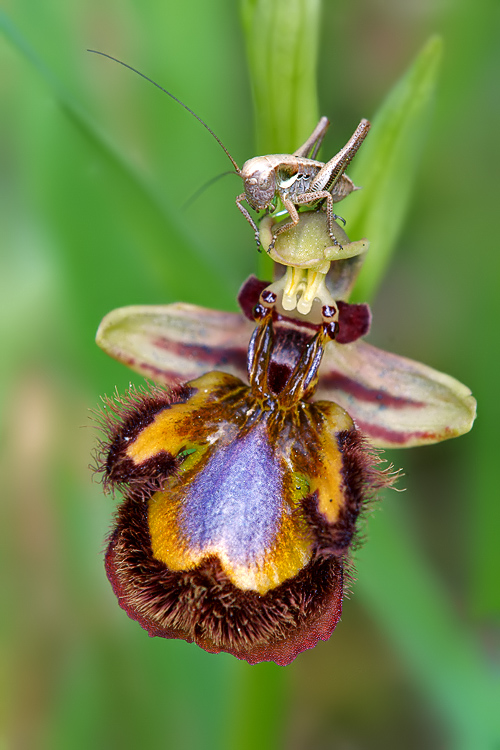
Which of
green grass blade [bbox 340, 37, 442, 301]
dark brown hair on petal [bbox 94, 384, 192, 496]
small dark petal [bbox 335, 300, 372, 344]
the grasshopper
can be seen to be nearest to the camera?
dark brown hair on petal [bbox 94, 384, 192, 496]

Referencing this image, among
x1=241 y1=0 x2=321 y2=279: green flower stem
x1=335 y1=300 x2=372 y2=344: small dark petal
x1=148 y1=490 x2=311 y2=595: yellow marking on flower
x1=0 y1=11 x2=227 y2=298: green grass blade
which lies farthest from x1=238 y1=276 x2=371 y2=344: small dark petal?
x1=148 y1=490 x2=311 y2=595: yellow marking on flower

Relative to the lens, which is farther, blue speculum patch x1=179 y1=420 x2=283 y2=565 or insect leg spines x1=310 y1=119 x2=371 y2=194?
insect leg spines x1=310 y1=119 x2=371 y2=194

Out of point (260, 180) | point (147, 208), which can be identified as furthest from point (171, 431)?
point (147, 208)

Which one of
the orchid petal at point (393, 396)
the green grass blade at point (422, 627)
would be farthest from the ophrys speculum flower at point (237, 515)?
the green grass blade at point (422, 627)

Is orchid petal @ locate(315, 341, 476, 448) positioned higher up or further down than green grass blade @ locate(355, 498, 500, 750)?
higher up

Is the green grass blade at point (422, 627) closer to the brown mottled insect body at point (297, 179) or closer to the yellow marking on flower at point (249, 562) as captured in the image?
the yellow marking on flower at point (249, 562)

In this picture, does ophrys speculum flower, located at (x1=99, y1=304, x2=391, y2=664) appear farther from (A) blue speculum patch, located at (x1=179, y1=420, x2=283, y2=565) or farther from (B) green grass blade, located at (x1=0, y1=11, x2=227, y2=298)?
(B) green grass blade, located at (x1=0, y1=11, x2=227, y2=298)

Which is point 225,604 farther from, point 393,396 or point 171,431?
point 393,396
